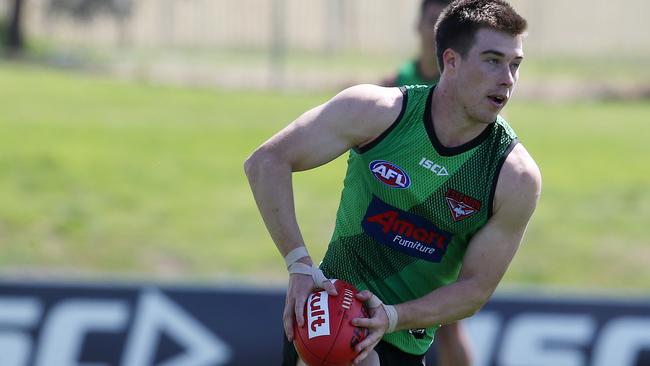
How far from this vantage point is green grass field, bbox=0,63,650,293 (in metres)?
12.6

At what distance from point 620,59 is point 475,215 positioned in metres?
17.5

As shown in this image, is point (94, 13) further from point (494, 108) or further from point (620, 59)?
point (494, 108)

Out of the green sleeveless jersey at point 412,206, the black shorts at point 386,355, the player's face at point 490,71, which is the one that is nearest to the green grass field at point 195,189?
the black shorts at point 386,355

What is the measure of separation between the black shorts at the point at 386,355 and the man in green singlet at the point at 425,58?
2.64 meters

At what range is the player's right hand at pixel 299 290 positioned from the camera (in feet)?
16.5

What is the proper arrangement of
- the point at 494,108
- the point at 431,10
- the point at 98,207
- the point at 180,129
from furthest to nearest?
1. the point at 180,129
2. the point at 98,207
3. the point at 431,10
4. the point at 494,108

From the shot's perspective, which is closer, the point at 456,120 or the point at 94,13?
the point at 456,120

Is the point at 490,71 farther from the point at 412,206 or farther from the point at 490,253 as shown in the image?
the point at 490,253

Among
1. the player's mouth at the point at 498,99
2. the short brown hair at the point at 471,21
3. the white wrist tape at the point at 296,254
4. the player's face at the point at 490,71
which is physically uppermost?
the short brown hair at the point at 471,21

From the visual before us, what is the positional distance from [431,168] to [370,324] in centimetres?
74

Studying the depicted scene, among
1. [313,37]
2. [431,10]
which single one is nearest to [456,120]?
[431,10]

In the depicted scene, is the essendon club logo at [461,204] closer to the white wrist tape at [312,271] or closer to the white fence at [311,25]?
the white wrist tape at [312,271]

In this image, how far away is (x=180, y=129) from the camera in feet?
55.4

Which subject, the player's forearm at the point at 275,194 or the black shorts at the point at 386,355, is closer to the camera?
the player's forearm at the point at 275,194
